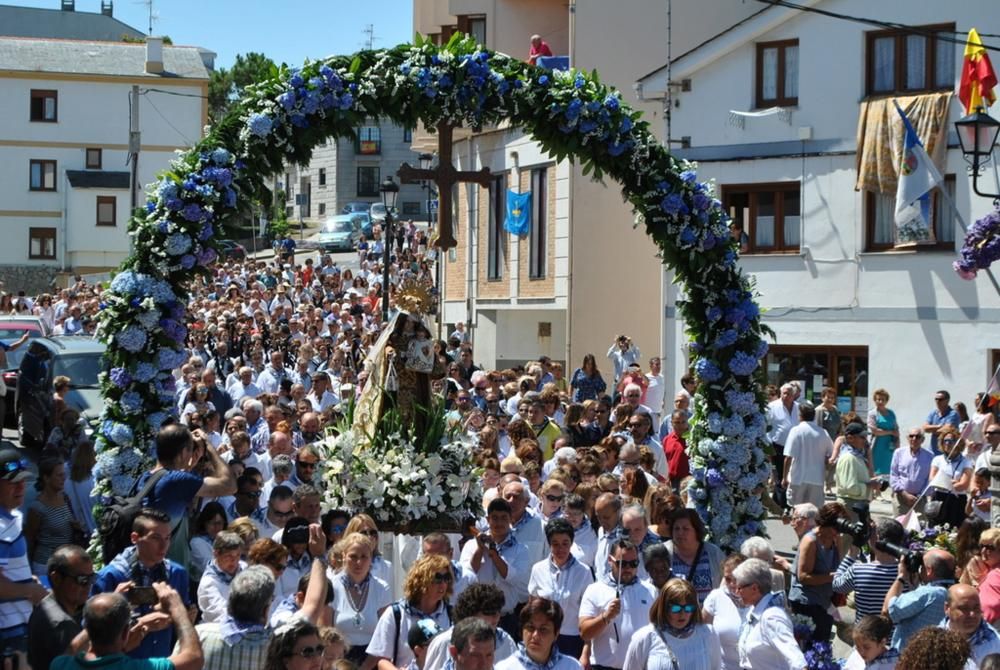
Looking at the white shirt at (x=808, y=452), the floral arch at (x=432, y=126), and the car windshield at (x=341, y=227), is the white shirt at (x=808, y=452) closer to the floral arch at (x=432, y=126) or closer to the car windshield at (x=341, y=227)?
the floral arch at (x=432, y=126)

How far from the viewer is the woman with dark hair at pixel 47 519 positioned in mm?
11297

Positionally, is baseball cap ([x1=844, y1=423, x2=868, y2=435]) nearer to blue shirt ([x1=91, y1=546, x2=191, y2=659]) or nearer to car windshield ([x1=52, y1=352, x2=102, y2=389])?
blue shirt ([x1=91, y1=546, x2=191, y2=659])

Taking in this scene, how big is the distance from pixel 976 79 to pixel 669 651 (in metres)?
15.4

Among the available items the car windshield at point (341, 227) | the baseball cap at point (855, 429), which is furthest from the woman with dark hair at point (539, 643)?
the car windshield at point (341, 227)

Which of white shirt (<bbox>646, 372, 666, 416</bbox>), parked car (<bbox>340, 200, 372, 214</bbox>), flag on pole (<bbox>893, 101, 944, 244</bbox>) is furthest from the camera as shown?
parked car (<bbox>340, 200, 372, 214</bbox>)

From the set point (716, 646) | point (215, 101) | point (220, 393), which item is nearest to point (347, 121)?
point (716, 646)

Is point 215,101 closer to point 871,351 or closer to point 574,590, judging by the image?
point 871,351

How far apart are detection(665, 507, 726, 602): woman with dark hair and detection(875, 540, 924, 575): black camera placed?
111cm

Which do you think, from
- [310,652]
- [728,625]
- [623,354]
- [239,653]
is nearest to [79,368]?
[623,354]

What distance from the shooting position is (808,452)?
18.4 m

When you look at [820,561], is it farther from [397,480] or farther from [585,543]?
[397,480]

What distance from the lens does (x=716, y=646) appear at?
30.0 feet

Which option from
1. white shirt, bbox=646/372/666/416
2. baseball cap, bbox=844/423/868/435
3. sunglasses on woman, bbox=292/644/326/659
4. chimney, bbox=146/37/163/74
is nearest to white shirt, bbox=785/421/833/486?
baseball cap, bbox=844/423/868/435

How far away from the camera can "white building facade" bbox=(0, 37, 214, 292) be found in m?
64.3
